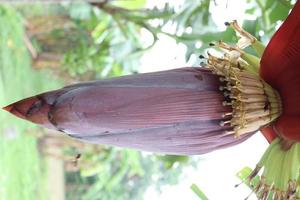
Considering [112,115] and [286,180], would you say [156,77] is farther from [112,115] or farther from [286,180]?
[286,180]

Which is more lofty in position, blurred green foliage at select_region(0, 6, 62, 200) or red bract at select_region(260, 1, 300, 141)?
red bract at select_region(260, 1, 300, 141)

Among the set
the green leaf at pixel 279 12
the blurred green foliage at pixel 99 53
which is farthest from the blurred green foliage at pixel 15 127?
the green leaf at pixel 279 12

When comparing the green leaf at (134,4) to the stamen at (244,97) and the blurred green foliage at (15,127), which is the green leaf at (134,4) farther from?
the blurred green foliage at (15,127)

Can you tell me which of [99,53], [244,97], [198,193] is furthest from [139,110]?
[99,53]

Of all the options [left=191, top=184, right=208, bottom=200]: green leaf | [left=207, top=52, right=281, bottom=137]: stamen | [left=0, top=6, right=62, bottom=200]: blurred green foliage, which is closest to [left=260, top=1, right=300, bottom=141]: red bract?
[left=207, top=52, right=281, bottom=137]: stamen

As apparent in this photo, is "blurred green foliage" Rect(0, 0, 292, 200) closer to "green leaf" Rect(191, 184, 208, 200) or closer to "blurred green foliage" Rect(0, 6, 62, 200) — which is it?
"blurred green foliage" Rect(0, 6, 62, 200)

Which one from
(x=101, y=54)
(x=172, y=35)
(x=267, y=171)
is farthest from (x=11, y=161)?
(x=267, y=171)

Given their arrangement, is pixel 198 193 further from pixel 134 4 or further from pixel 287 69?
pixel 134 4
